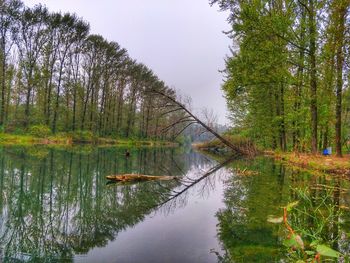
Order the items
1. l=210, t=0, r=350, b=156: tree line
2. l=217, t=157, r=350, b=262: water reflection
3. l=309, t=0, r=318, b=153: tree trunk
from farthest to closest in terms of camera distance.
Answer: l=309, t=0, r=318, b=153: tree trunk → l=210, t=0, r=350, b=156: tree line → l=217, t=157, r=350, b=262: water reflection

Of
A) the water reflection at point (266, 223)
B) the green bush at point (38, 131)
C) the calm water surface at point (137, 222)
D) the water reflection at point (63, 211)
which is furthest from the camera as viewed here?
the green bush at point (38, 131)

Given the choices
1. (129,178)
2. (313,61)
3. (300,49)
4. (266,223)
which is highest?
(300,49)

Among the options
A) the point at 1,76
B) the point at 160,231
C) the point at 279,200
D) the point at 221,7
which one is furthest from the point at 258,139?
the point at 1,76

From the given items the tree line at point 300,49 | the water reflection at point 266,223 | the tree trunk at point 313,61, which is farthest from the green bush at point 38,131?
the water reflection at point 266,223

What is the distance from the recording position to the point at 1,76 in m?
37.5

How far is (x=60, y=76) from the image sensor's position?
4400 cm

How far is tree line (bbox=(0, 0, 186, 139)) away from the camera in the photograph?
3884 centimetres

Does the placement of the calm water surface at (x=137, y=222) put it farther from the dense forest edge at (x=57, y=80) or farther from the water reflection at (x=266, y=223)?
the dense forest edge at (x=57, y=80)

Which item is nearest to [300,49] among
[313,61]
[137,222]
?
[313,61]

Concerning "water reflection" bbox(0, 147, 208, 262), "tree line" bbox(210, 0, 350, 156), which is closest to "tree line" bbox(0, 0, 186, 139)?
"tree line" bbox(210, 0, 350, 156)

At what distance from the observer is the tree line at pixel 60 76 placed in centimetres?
3884

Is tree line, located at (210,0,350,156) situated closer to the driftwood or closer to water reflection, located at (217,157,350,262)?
water reflection, located at (217,157,350,262)

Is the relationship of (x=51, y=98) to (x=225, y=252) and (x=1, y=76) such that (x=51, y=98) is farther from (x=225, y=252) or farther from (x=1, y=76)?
(x=225, y=252)

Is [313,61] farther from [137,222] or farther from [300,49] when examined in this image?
[137,222]
